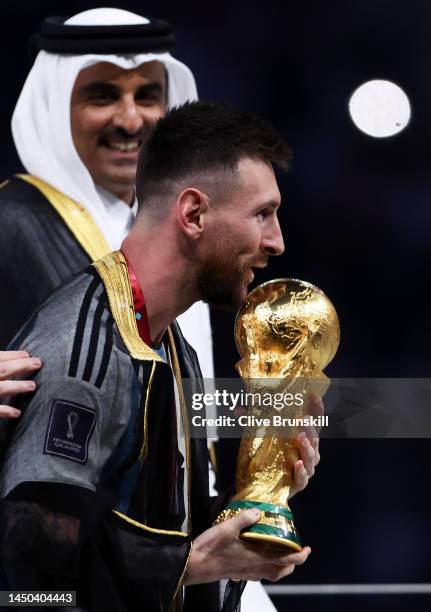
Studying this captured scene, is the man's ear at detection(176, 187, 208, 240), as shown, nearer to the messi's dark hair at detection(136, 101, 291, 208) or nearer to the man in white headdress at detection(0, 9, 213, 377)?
the messi's dark hair at detection(136, 101, 291, 208)

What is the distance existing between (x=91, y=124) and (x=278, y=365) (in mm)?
1164

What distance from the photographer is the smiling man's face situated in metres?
3.05

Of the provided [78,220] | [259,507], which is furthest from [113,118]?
[259,507]

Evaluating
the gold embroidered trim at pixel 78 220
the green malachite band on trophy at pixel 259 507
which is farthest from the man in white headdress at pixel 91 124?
the green malachite band on trophy at pixel 259 507

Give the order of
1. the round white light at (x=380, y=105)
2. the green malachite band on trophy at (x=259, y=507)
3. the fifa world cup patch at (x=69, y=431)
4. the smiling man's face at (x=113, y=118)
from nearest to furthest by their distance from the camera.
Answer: the fifa world cup patch at (x=69, y=431), the green malachite band on trophy at (x=259, y=507), the smiling man's face at (x=113, y=118), the round white light at (x=380, y=105)

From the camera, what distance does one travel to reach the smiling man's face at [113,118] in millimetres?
3053

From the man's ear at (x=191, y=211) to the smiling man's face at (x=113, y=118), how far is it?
1076 mm

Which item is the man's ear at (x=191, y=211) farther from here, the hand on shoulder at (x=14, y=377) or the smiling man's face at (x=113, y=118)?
the smiling man's face at (x=113, y=118)

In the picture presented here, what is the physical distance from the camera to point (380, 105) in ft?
11.2

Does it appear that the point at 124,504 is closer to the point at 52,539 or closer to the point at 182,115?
the point at 52,539

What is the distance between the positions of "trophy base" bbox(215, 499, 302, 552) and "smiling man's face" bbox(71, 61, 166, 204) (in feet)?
4.13

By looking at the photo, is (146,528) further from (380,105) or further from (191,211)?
(380,105)

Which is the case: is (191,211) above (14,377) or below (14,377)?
above

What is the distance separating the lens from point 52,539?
178 cm
